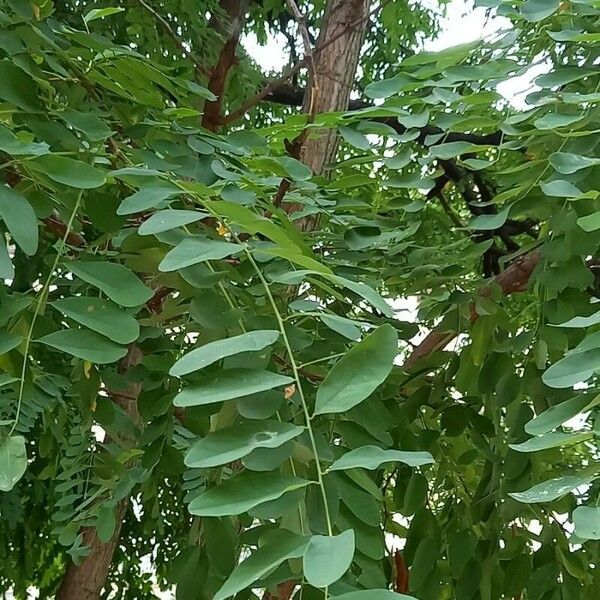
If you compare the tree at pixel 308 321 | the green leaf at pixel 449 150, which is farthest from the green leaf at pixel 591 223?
the green leaf at pixel 449 150

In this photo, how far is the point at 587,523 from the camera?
25 cm

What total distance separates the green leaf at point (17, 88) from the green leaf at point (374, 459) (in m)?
0.20

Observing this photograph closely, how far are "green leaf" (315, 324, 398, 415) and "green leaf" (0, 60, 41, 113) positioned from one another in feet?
0.58

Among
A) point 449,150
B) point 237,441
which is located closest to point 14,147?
point 237,441

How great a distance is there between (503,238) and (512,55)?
0.88ft

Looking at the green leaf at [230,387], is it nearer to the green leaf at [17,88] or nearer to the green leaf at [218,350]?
the green leaf at [218,350]

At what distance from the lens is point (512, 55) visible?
1.66 feet

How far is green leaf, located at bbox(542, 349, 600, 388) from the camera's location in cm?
30

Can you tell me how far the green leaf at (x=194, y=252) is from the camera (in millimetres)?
288

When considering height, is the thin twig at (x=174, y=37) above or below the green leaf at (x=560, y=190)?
above

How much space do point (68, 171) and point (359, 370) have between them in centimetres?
14

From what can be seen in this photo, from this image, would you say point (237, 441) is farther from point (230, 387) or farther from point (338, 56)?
point (338, 56)

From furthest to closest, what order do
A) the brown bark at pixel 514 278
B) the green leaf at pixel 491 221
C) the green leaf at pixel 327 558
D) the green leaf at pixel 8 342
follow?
the brown bark at pixel 514 278
the green leaf at pixel 491 221
the green leaf at pixel 8 342
the green leaf at pixel 327 558

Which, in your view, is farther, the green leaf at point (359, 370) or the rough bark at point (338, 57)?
the rough bark at point (338, 57)
